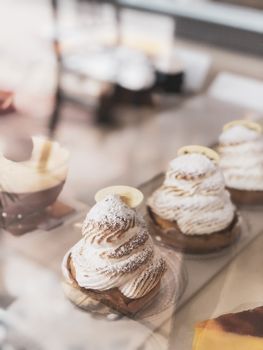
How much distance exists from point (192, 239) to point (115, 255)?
29 cm

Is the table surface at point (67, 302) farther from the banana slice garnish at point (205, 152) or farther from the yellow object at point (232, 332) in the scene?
the banana slice garnish at point (205, 152)

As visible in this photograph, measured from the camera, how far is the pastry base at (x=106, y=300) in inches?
44.8

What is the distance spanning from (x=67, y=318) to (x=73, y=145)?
0.87 metres

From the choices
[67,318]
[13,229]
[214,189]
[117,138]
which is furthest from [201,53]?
[67,318]

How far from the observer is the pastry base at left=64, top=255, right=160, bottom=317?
3.73 feet

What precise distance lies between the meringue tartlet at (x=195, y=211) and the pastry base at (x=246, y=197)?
0.16 m

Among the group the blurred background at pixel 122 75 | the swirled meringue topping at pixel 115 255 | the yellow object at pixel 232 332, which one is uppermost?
the swirled meringue topping at pixel 115 255

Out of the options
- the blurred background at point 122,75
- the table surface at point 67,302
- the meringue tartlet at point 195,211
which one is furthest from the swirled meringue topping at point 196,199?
the blurred background at point 122,75

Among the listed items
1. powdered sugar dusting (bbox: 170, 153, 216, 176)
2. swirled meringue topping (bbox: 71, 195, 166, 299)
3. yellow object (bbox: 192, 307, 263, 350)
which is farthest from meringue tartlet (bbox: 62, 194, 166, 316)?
powdered sugar dusting (bbox: 170, 153, 216, 176)

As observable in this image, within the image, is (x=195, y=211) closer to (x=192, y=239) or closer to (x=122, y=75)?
(x=192, y=239)

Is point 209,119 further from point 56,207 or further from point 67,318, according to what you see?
point 67,318

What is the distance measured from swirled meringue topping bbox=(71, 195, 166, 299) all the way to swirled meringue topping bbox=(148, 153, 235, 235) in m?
0.23

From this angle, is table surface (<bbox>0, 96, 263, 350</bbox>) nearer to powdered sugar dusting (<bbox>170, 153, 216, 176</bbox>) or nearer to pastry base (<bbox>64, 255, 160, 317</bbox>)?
pastry base (<bbox>64, 255, 160, 317</bbox>)

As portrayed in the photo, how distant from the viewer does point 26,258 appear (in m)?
1.29
